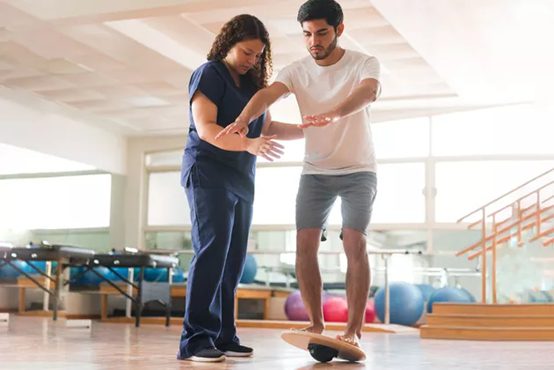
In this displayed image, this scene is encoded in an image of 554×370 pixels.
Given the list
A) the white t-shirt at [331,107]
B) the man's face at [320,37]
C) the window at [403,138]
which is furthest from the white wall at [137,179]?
the man's face at [320,37]

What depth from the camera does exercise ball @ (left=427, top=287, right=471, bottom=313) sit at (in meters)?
9.46

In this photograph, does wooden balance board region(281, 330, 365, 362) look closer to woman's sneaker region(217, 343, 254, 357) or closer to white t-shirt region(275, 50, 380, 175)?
woman's sneaker region(217, 343, 254, 357)

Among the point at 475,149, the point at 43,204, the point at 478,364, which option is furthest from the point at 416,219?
the point at 478,364

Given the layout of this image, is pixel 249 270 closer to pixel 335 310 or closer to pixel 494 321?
pixel 335 310

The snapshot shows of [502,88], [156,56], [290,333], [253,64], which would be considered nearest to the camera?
[290,333]

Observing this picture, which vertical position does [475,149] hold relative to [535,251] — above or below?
above

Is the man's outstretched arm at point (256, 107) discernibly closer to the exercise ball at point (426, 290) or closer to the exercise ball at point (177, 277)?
the exercise ball at point (426, 290)

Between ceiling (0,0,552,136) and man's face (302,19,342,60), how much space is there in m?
3.77

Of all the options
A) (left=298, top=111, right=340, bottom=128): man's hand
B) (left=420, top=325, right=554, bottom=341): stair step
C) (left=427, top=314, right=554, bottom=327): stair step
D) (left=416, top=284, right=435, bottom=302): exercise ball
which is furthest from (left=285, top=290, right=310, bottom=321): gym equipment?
(left=298, top=111, right=340, bottom=128): man's hand

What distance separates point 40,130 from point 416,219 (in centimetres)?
533

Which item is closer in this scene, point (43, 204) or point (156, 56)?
point (156, 56)

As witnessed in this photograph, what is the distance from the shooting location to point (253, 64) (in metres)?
3.21

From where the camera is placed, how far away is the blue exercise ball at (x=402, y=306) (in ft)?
31.0

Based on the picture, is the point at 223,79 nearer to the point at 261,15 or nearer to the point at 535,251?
the point at 261,15
